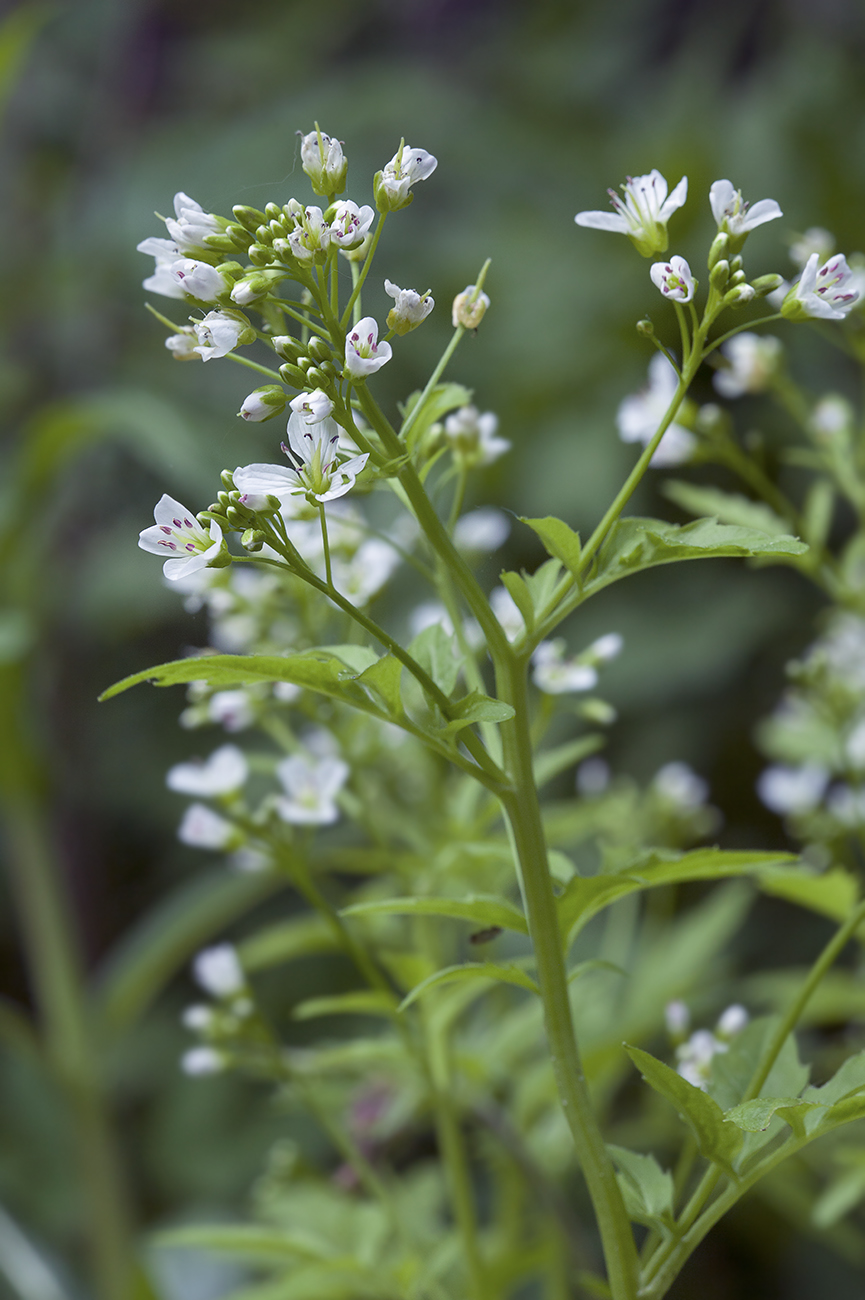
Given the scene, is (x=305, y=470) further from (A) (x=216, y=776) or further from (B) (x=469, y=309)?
(A) (x=216, y=776)

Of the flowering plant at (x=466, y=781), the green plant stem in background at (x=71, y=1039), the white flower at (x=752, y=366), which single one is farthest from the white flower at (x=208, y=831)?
the green plant stem in background at (x=71, y=1039)

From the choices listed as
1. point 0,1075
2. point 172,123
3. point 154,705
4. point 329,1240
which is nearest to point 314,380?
point 329,1240

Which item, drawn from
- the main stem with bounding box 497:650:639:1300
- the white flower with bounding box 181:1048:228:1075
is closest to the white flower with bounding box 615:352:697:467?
the main stem with bounding box 497:650:639:1300

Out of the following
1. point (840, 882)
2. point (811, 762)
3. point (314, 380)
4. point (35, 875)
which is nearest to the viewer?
point (314, 380)

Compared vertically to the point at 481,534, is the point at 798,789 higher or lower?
lower

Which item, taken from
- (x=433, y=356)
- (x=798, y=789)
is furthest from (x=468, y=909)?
(x=433, y=356)

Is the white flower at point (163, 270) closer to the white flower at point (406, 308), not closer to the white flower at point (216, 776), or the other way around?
the white flower at point (406, 308)

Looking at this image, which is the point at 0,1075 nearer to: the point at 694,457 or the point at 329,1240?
the point at 329,1240
